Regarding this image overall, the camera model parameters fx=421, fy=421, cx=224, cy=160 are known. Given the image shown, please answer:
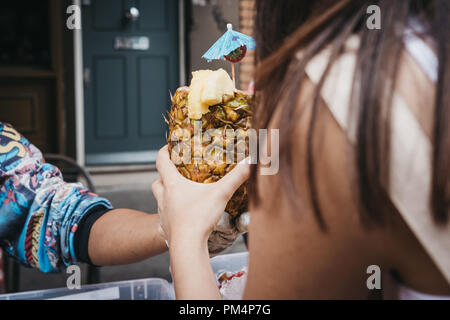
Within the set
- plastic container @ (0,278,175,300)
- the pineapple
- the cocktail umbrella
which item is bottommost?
plastic container @ (0,278,175,300)

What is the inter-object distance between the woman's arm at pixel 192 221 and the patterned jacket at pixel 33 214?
17.2 inches

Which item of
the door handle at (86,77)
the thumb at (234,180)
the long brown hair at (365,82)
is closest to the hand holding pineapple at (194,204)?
the thumb at (234,180)

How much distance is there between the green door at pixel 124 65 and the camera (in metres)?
3.91

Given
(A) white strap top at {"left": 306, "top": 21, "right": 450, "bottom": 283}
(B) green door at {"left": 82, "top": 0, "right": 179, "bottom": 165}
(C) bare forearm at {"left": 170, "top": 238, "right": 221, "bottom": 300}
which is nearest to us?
(A) white strap top at {"left": 306, "top": 21, "right": 450, "bottom": 283}

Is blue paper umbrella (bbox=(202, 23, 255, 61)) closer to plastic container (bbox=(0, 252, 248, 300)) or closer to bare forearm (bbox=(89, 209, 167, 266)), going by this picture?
bare forearm (bbox=(89, 209, 167, 266))

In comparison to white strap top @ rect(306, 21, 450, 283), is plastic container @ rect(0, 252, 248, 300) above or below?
below

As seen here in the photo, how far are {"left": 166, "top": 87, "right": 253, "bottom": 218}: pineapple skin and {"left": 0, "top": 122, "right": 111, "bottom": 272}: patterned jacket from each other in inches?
17.8

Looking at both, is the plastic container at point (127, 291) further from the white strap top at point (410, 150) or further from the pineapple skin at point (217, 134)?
the white strap top at point (410, 150)

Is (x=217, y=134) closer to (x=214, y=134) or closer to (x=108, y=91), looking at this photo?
(x=214, y=134)

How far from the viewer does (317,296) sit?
51 centimetres

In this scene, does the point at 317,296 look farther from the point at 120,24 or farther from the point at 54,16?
the point at 54,16

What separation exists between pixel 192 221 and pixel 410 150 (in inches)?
14.3

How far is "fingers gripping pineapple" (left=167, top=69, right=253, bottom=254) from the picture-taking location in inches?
32.1

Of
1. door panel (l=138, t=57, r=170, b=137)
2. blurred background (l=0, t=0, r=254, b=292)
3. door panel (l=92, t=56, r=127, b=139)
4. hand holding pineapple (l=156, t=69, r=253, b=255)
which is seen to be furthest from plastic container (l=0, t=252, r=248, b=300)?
door panel (l=92, t=56, r=127, b=139)
